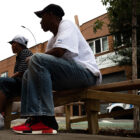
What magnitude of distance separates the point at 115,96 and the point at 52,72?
702mm

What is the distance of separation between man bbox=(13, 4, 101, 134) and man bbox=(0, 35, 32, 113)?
2.64ft

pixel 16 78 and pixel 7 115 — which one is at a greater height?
pixel 16 78

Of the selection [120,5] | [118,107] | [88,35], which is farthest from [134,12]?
[88,35]

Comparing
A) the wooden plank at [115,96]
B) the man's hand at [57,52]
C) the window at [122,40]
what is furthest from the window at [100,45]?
the man's hand at [57,52]

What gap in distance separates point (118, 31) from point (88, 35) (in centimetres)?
980

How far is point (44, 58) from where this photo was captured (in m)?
2.35

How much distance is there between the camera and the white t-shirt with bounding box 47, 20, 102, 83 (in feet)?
7.92

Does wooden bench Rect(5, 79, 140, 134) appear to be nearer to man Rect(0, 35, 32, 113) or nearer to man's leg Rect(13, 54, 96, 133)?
man's leg Rect(13, 54, 96, 133)

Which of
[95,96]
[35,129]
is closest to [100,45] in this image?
[95,96]

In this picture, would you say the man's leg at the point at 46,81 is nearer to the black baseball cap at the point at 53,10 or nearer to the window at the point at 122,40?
the black baseball cap at the point at 53,10

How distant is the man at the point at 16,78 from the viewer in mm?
3379

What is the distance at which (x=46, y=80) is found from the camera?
228cm

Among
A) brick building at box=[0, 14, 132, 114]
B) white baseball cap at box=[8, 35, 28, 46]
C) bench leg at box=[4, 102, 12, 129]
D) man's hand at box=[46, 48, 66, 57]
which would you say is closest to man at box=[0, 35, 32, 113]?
white baseball cap at box=[8, 35, 28, 46]

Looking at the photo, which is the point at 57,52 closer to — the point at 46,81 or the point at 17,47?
the point at 46,81
